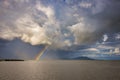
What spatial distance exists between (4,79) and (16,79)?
5291mm

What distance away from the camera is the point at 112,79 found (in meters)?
79.6

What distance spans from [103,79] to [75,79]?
505 inches

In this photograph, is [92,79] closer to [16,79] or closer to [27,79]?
[27,79]

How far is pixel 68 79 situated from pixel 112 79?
19.8 meters

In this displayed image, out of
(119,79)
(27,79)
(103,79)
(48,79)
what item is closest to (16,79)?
(27,79)

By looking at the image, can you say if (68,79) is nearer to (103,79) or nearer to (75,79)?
(75,79)

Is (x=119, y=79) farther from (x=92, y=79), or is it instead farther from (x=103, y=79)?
(x=92, y=79)

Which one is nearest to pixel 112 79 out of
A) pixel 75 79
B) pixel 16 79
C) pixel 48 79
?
pixel 75 79

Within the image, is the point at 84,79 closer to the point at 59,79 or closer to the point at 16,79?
the point at 59,79

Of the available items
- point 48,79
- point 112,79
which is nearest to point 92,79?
point 112,79

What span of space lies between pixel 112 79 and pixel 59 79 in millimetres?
23826

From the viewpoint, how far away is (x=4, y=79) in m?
79.9

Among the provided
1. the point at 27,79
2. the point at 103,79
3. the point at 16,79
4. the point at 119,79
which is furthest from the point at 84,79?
the point at 16,79

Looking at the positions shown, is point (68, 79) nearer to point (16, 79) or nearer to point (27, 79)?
point (27, 79)
